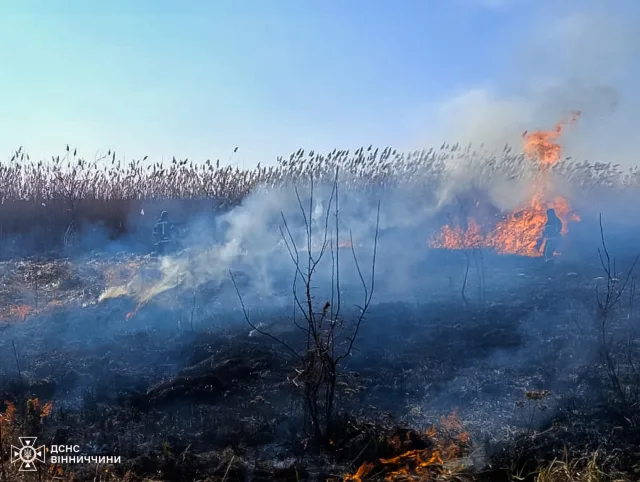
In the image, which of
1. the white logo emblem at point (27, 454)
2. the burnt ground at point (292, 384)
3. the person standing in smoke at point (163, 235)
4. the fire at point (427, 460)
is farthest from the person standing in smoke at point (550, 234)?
the white logo emblem at point (27, 454)

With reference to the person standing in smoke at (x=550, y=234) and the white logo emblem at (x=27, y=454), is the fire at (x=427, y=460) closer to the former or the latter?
the white logo emblem at (x=27, y=454)

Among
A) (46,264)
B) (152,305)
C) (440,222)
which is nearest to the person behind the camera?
(152,305)

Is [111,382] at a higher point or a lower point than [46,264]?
lower

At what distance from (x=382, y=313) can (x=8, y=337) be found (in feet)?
21.8

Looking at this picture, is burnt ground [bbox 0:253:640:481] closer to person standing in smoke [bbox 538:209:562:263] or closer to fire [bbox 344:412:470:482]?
fire [bbox 344:412:470:482]

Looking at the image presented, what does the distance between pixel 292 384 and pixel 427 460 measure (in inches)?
88.9

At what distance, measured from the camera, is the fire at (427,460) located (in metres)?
4.35

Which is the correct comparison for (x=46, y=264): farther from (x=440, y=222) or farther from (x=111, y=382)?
(x=440, y=222)

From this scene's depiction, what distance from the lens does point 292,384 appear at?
641cm

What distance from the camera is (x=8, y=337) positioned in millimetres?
8883

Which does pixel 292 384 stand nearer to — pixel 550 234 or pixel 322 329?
pixel 322 329

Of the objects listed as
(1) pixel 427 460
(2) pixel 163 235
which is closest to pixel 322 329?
(1) pixel 427 460

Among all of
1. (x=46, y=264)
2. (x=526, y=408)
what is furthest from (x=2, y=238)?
(x=526, y=408)

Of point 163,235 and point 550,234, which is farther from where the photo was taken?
point 163,235
